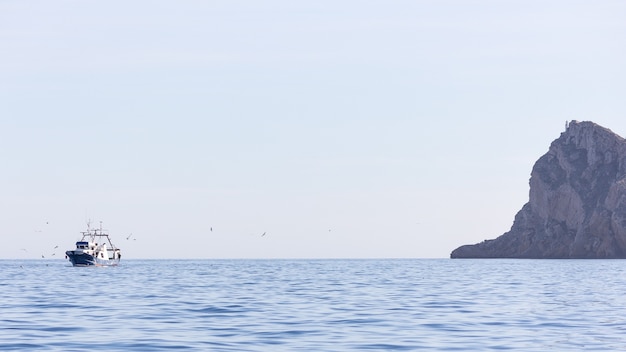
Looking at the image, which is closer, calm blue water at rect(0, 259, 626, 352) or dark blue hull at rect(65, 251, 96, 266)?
calm blue water at rect(0, 259, 626, 352)

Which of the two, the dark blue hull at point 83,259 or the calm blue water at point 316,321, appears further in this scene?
the dark blue hull at point 83,259

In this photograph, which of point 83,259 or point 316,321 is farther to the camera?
point 83,259

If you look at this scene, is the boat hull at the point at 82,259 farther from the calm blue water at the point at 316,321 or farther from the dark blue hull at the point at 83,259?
the calm blue water at the point at 316,321

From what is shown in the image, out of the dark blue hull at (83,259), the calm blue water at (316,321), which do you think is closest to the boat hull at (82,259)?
the dark blue hull at (83,259)

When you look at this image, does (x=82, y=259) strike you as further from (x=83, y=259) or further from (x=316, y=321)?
(x=316, y=321)

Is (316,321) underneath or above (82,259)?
underneath

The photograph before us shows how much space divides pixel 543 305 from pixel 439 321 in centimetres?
1400

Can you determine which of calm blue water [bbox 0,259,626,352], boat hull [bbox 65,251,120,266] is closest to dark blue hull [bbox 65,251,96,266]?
boat hull [bbox 65,251,120,266]

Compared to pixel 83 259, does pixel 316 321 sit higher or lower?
lower

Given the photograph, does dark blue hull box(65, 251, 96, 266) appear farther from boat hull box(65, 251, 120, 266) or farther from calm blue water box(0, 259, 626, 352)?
calm blue water box(0, 259, 626, 352)

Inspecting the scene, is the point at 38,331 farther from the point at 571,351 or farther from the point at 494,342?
the point at 571,351

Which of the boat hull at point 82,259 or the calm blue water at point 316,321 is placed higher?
the boat hull at point 82,259

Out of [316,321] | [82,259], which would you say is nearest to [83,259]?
[82,259]

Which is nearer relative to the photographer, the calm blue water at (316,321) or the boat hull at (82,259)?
the calm blue water at (316,321)
